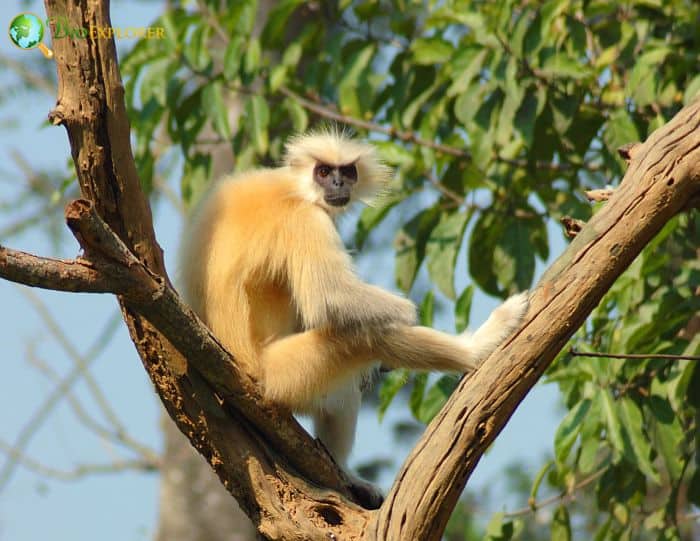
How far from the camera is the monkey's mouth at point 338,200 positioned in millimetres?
5999

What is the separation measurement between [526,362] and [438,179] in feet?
10.2

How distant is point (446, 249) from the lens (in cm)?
631

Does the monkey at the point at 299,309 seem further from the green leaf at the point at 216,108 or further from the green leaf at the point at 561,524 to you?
the green leaf at the point at 561,524

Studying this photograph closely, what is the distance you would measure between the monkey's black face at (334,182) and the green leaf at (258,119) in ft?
2.20

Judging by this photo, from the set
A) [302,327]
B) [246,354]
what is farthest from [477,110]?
[246,354]

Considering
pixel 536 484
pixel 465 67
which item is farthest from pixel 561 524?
pixel 465 67

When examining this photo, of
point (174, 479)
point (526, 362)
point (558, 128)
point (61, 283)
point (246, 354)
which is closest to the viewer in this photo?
point (61, 283)

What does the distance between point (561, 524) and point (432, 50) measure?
310cm

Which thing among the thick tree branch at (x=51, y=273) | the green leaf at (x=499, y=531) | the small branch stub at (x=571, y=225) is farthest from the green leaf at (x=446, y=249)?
the thick tree branch at (x=51, y=273)

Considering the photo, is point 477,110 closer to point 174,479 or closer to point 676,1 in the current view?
point 676,1

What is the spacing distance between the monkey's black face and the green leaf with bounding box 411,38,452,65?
1016 mm

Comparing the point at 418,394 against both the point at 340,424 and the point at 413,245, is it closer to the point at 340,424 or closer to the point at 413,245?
the point at 340,424

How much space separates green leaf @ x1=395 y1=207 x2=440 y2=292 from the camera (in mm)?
6693

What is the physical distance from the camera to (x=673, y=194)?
4297mm
